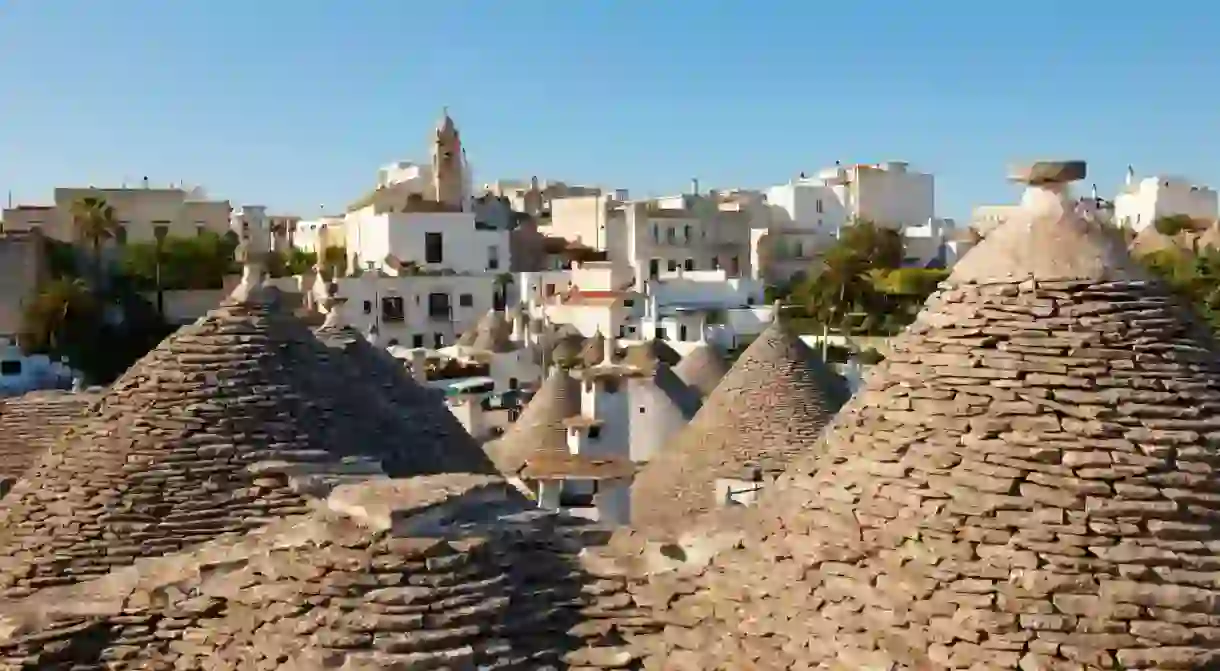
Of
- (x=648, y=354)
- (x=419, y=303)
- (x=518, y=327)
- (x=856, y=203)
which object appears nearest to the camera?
(x=648, y=354)

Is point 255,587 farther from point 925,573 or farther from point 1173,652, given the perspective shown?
point 1173,652

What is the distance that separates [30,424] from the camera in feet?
40.3

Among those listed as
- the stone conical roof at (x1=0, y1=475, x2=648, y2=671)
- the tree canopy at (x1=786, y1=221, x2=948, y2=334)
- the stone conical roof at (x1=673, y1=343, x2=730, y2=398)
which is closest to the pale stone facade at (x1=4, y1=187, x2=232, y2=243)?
the tree canopy at (x1=786, y1=221, x2=948, y2=334)

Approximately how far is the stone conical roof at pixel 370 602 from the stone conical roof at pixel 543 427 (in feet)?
25.5

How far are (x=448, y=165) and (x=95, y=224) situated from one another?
15.8 meters

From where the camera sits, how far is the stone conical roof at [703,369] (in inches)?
767

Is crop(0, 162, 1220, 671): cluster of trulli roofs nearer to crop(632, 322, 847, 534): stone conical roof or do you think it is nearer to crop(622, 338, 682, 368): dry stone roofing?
crop(632, 322, 847, 534): stone conical roof

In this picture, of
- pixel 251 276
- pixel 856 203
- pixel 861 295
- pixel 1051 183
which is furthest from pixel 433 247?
pixel 1051 183

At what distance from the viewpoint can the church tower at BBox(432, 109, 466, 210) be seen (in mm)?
54125

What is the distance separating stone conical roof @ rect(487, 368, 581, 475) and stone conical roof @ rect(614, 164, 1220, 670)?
918cm

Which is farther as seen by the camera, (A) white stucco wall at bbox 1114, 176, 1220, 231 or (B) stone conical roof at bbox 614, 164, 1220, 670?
(A) white stucco wall at bbox 1114, 176, 1220, 231

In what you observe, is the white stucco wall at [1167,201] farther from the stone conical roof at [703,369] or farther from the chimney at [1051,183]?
the chimney at [1051,183]

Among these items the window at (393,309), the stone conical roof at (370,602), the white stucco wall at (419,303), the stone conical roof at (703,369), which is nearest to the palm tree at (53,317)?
the white stucco wall at (419,303)

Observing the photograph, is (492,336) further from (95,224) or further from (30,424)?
(30,424)
